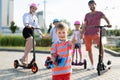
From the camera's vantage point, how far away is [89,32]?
10.0 meters

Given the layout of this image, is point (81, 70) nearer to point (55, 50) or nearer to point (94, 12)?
point (94, 12)

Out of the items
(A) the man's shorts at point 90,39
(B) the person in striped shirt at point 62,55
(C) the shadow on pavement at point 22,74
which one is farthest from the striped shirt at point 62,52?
(A) the man's shorts at point 90,39

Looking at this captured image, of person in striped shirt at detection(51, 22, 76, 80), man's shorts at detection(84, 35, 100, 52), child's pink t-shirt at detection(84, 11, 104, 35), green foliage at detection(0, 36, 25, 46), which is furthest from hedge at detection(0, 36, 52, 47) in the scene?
person in striped shirt at detection(51, 22, 76, 80)

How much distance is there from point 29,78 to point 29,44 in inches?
66.7

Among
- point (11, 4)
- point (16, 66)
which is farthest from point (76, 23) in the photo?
point (11, 4)

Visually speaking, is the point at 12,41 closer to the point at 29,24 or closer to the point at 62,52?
the point at 29,24

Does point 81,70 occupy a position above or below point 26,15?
below

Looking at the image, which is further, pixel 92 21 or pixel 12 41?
pixel 12 41

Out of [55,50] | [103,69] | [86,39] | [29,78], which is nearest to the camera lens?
[55,50]

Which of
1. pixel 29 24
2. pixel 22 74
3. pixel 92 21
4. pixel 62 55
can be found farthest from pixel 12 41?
pixel 62 55

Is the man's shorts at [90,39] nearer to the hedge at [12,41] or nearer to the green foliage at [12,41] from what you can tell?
the hedge at [12,41]

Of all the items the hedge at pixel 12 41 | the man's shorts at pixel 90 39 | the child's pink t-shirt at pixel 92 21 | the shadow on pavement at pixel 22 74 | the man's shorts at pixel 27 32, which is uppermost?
the child's pink t-shirt at pixel 92 21

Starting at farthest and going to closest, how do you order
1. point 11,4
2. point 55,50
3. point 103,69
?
point 11,4 < point 103,69 < point 55,50

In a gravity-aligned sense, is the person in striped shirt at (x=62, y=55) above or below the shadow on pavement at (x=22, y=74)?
above
